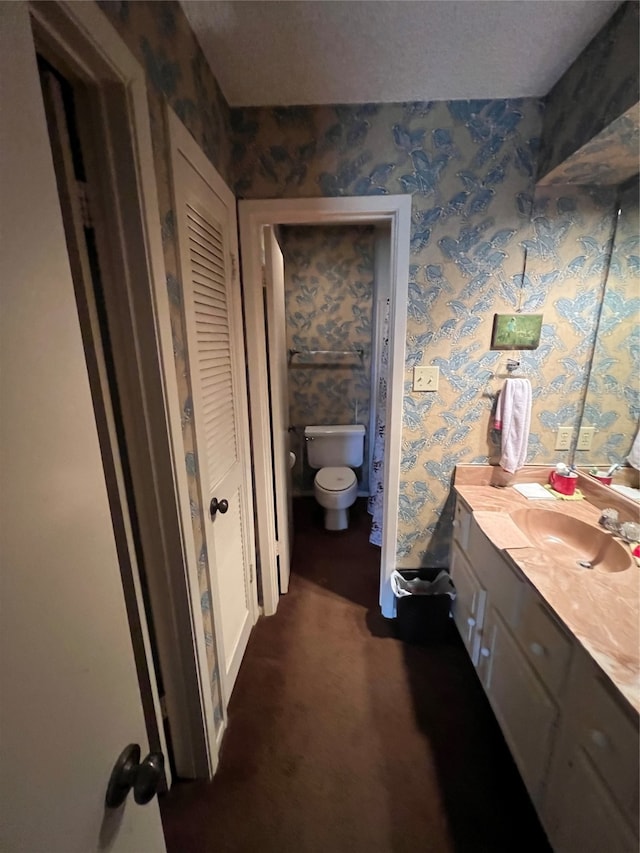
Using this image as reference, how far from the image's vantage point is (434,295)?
5.01ft

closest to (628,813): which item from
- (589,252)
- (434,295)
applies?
(434,295)

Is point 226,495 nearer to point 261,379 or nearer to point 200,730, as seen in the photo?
point 261,379

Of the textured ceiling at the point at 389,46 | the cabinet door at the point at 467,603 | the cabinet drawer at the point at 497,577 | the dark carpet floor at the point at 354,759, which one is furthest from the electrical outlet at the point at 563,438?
the textured ceiling at the point at 389,46

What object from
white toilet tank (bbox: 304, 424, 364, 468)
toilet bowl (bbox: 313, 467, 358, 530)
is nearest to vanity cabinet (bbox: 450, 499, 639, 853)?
toilet bowl (bbox: 313, 467, 358, 530)

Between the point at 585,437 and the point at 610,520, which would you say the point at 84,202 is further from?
the point at 585,437

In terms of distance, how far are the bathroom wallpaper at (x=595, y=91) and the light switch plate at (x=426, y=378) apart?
2.83 ft

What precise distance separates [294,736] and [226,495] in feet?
3.23

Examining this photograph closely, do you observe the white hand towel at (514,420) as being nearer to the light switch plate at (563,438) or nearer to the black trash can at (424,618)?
the light switch plate at (563,438)

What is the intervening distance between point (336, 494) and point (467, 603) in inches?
47.9

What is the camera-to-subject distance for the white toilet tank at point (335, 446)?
119 inches

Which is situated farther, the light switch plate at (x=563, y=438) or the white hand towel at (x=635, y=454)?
the light switch plate at (x=563, y=438)

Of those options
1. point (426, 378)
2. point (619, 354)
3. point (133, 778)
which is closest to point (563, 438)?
point (619, 354)

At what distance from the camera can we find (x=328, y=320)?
119 inches

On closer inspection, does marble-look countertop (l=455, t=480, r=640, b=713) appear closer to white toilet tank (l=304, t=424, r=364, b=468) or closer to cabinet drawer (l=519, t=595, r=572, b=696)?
cabinet drawer (l=519, t=595, r=572, b=696)
